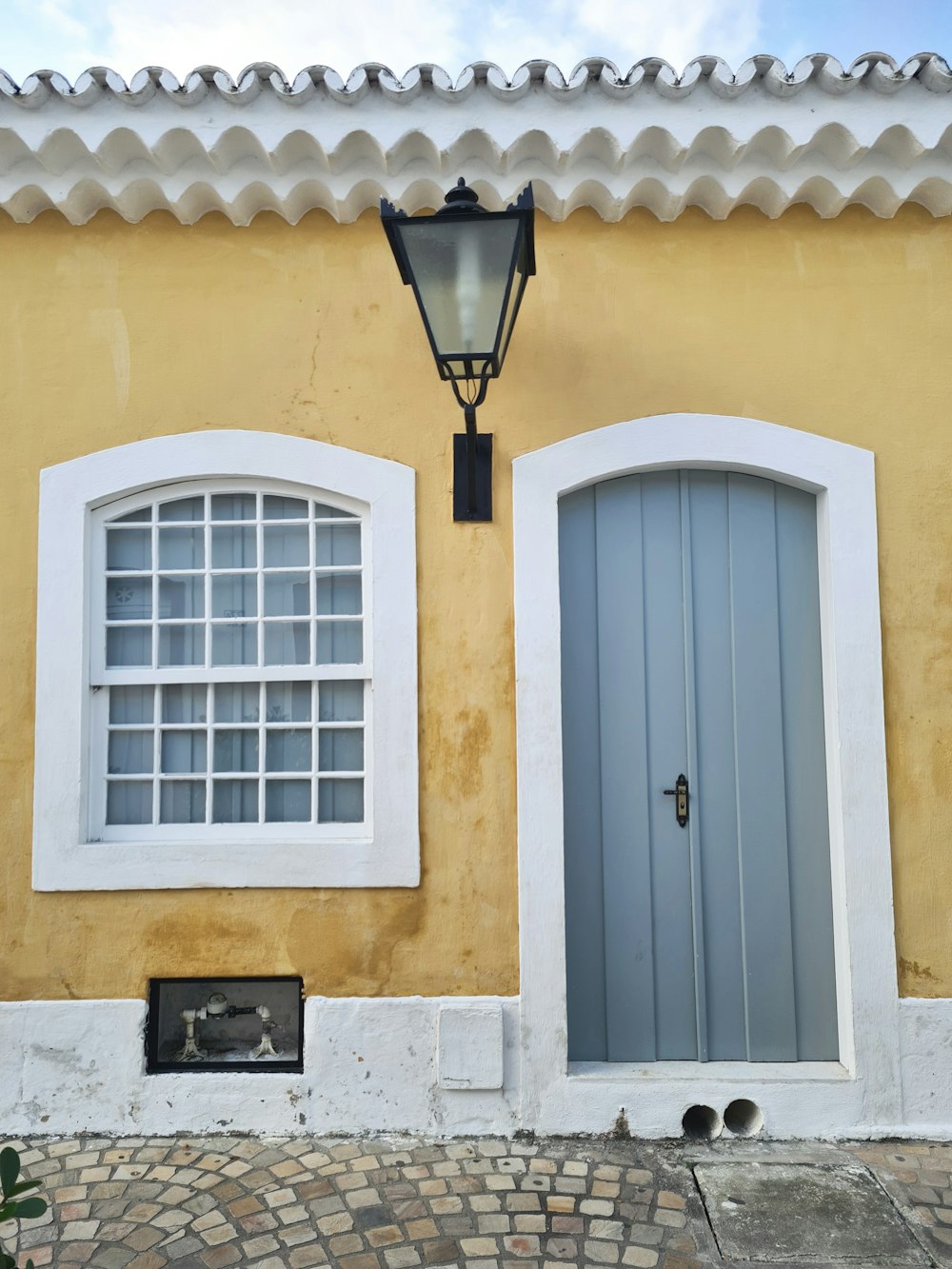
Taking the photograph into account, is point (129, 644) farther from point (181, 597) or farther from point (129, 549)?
point (129, 549)

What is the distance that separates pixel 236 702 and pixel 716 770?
215 cm

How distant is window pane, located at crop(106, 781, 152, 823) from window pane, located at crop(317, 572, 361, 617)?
43.8 inches

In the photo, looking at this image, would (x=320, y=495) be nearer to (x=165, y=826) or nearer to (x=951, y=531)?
(x=165, y=826)

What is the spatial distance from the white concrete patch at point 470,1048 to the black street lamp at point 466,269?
→ 2558mm

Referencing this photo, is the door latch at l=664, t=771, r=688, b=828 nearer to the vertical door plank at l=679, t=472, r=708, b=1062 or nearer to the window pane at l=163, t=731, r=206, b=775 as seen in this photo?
the vertical door plank at l=679, t=472, r=708, b=1062

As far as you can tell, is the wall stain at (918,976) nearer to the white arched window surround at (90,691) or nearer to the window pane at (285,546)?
the white arched window surround at (90,691)

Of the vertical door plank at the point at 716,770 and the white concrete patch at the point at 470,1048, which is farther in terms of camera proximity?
the vertical door plank at the point at 716,770

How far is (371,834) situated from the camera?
13.0ft

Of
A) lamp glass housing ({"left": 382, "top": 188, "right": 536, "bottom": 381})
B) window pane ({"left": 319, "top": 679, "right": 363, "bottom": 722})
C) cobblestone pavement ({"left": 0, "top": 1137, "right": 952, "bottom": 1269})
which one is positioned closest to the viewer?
cobblestone pavement ({"left": 0, "top": 1137, "right": 952, "bottom": 1269})

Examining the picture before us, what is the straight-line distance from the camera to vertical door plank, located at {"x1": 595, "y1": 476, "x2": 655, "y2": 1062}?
4.03 metres

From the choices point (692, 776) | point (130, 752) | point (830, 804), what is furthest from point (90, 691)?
point (830, 804)

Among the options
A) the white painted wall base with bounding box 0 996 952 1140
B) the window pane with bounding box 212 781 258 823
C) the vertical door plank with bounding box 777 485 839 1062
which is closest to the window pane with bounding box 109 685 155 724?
the window pane with bounding box 212 781 258 823

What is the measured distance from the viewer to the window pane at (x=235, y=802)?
409cm

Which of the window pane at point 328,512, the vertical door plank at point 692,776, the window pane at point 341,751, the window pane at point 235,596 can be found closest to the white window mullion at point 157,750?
the window pane at point 235,596
